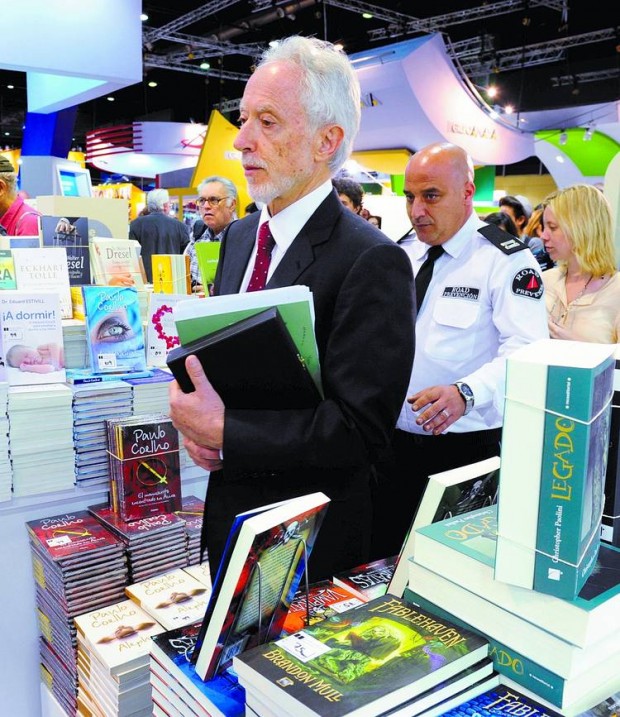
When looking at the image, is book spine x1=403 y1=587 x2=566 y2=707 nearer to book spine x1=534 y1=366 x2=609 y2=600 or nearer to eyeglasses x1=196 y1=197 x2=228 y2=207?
book spine x1=534 y1=366 x2=609 y2=600

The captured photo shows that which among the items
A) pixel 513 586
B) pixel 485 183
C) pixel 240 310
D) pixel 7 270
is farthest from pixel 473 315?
pixel 485 183

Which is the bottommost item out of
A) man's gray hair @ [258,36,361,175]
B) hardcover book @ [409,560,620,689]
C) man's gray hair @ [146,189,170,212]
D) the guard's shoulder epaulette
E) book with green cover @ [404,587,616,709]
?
book with green cover @ [404,587,616,709]

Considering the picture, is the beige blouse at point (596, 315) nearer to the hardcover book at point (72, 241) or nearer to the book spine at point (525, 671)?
the hardcover book at point (72, 241)

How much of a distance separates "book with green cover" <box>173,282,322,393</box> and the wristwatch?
2.55 ft

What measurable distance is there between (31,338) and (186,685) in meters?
1.45

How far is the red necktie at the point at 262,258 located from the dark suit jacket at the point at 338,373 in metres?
0.08

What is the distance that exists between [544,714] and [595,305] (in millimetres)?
2430

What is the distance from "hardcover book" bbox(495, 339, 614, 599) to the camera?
71 centimetres

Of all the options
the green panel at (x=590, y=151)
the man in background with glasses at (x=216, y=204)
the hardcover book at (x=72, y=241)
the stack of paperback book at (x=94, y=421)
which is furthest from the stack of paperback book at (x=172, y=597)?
the green panel at (x=590, y=151)

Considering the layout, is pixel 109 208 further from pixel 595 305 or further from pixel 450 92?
pixel 450 92

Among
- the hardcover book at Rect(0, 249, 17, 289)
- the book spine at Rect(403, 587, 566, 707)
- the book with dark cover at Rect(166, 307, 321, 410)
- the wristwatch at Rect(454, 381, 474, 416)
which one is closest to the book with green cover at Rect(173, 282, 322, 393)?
the book with dark cover at Rect(166, 307, 321, 410)

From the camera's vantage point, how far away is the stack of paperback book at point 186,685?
34.6 inches

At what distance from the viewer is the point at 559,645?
30.2 inches

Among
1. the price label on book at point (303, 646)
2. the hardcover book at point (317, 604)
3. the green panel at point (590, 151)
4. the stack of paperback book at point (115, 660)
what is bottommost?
the stack of paperback book at point (115, 660)
